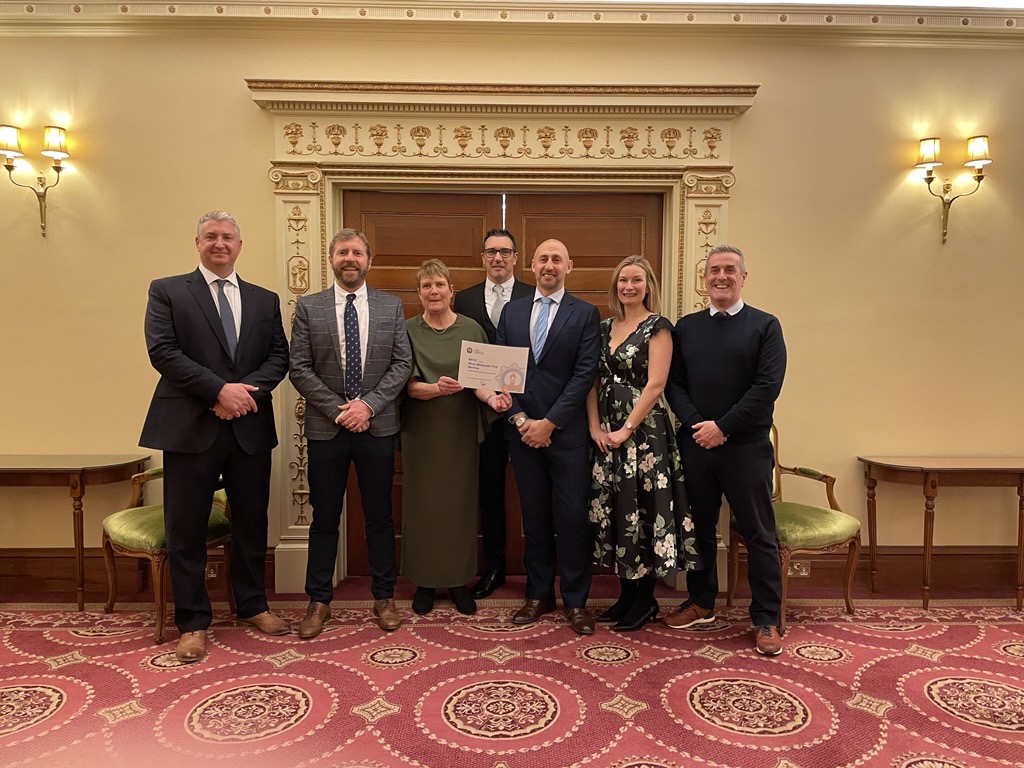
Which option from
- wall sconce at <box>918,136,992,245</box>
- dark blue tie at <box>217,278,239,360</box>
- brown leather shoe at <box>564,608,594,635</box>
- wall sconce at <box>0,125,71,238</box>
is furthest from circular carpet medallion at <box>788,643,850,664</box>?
wall sconce at <box>0,125,71,238</box>

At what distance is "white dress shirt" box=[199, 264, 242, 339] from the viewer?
2668 millimetres

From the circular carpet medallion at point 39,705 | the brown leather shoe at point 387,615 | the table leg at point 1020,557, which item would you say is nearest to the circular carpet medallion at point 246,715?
the circular carpet medallion at point 39,705

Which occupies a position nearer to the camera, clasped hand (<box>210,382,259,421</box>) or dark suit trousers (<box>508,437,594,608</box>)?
clasped hand (<box>210,382,259,421</box>)

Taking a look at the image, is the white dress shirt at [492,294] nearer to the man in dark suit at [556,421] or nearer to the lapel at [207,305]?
the man in dark suit at [556,421]

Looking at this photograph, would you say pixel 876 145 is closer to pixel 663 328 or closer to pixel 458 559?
pixel 663 328

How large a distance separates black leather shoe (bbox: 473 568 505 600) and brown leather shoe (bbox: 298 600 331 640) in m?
0.78

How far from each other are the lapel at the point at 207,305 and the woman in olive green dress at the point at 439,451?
84 centimetres

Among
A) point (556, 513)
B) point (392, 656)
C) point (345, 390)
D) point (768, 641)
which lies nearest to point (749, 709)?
point (768, 641)

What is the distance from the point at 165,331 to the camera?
101 inches

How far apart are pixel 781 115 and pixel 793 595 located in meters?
2.71

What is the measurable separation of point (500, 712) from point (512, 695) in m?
0.12

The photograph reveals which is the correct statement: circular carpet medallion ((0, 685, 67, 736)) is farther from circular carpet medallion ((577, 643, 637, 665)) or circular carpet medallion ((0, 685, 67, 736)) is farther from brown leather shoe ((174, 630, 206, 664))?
circular carpet medallion ((577, 643, 637, 665))

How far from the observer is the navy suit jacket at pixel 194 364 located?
2.55m

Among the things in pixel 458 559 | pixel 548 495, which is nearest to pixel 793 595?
pixel 548 495
